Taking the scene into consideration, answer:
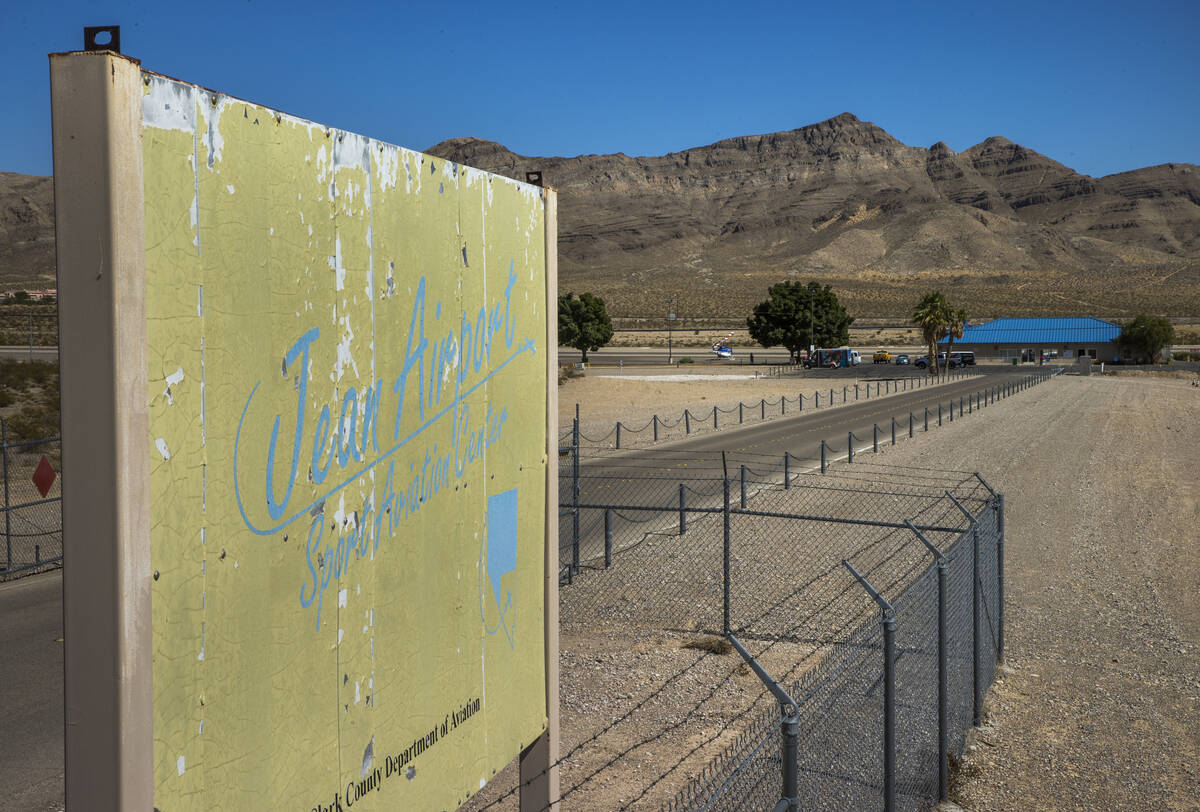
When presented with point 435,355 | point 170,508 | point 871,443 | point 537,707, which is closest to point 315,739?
point 170,508

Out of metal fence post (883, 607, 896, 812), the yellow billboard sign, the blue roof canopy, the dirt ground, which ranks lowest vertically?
the dirt ground

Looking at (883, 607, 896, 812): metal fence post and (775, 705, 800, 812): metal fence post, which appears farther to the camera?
(883, 607, 896, 812): metal fence post

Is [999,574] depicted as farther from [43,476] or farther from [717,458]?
[717,458]

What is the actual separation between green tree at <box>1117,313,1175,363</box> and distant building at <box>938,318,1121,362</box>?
4.26m

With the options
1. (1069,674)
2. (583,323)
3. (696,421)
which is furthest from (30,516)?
(583,323)

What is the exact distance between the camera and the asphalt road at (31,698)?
663 centimetres

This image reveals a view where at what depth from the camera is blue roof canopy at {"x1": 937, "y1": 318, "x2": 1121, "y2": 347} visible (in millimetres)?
101125

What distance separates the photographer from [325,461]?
8.62 feet

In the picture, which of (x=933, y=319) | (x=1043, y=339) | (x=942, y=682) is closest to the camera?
(x=942, y=682)

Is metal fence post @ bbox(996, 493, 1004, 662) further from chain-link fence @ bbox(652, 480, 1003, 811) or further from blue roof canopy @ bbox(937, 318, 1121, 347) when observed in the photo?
blue roof canopy @ bbox(937, 318, 1121, 347)

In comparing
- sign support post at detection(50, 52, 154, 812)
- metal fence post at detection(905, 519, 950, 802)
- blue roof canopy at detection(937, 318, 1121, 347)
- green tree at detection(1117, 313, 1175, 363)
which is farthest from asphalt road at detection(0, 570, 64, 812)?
blue roof canopy at detection(937, 318, 1121, 347)

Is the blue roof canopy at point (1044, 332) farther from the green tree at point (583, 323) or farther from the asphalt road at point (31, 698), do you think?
the asphalt road at point (31, 698)

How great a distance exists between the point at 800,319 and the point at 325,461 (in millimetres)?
81323

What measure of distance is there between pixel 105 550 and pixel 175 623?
25 centimetres
